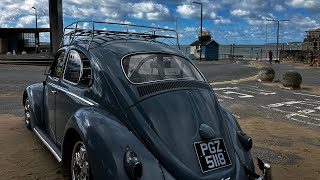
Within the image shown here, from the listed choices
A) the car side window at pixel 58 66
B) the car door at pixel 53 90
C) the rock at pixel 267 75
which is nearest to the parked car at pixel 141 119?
the car door at pixel 53 90

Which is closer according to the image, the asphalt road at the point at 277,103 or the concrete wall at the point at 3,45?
the asphalt road at the point at 277,103

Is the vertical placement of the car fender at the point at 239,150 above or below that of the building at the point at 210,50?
below

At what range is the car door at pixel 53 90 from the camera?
16.4 feet

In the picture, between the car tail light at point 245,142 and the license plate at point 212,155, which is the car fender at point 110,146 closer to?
the license plate at point 212,155

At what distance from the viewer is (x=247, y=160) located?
147 inches

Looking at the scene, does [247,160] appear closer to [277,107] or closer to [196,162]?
[196,162]

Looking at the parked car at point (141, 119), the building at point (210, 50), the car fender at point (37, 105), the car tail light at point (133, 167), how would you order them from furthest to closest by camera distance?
the building at point (210, 50) → the car fender at point (37, 105) → the parked car at point (141, 119) → the car tail light at point (133, 167)

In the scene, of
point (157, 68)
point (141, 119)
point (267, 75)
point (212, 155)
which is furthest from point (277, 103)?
point (141, 119)

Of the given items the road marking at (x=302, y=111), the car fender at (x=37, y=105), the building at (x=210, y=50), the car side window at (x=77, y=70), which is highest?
the building at (x=210, y=50)

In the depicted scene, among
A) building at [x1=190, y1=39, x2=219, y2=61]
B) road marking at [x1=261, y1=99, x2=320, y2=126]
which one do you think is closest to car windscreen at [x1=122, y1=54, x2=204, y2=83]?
road marking at [x1=261, y1=99, x2=320, y2=126]

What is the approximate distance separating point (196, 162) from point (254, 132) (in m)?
4.59

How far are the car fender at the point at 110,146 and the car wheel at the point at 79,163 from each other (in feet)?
0.65

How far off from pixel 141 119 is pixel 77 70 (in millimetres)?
1575

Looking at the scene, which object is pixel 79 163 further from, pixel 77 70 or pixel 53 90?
pixel 53 90
